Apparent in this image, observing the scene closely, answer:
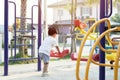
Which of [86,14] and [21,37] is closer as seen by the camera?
[21,37]

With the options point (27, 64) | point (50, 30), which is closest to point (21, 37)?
point (27, 64)

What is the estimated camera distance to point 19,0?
32.0 feet

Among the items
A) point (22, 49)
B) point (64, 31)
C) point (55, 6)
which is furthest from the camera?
point (55, 6)

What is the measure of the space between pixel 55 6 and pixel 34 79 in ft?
113

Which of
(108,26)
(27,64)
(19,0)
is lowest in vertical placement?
(27,64)

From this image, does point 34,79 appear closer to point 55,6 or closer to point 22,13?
point 22,13

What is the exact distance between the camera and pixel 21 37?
8109 mm

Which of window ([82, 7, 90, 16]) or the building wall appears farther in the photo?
window ([82, 7, 90, 16])

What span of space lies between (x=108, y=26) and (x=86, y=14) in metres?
32.2

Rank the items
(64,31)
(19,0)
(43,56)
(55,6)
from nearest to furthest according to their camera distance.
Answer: (43,56)
(19,0)
(64,31)
(55,6)

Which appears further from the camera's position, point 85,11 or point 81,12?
point 85,11

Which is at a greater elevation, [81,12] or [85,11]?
[85,11]

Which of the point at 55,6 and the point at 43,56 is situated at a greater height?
the point at 55,6

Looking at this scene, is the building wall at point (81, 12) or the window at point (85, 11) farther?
the window at point (85, 11)
